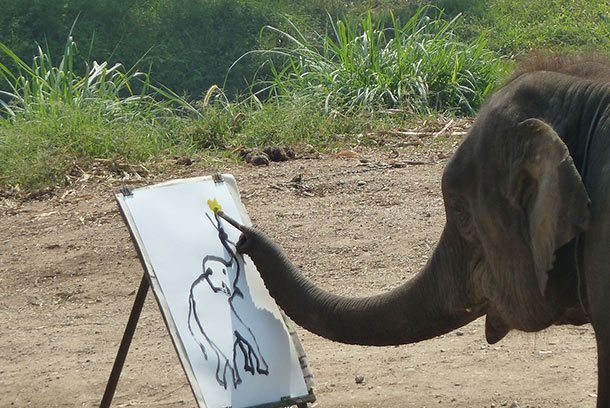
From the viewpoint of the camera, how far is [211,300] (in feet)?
18.5

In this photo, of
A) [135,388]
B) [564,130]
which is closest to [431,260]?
[564,130]

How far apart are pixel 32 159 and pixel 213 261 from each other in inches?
194

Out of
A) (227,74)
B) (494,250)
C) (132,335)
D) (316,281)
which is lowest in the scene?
(227,74)

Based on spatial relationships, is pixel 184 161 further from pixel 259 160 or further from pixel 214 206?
pixel 214 206

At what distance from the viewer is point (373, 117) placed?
11.3 m

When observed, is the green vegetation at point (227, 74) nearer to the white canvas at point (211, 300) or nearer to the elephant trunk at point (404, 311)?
the white canvas at point (211, 300)

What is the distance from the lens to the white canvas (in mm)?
5488

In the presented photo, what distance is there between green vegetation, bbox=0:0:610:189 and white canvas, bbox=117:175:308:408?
4.70 meters

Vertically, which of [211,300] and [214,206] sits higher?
[214,206]

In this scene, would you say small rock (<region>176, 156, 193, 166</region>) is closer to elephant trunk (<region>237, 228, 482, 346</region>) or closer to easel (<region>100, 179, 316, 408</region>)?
easel (<region>100, 179, 316, 408</region>)

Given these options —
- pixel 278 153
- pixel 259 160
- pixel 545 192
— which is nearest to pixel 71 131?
pixel 259 160

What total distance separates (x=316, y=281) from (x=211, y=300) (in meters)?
2.59

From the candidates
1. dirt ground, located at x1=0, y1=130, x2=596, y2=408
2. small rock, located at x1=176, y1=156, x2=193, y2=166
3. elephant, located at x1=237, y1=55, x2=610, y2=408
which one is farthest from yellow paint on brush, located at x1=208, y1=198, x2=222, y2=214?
small rock, located at x1=176, y1=156, x2=193, y2=166

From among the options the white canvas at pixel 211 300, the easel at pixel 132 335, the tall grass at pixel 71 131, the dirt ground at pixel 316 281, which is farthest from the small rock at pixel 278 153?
the easel at pixel 132 335
